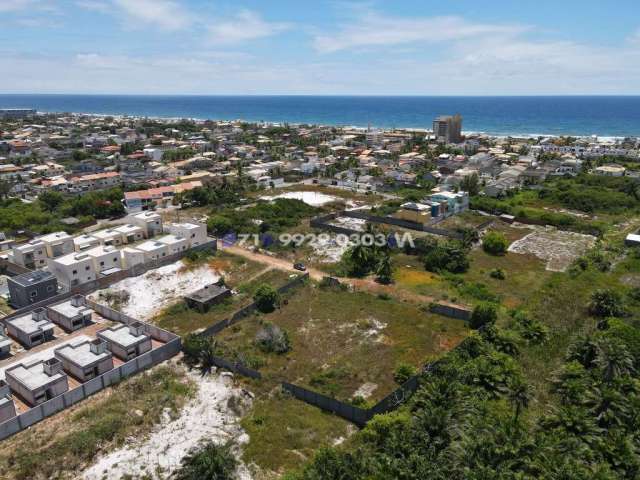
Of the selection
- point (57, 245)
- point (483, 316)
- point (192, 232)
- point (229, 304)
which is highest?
point (192, 232)

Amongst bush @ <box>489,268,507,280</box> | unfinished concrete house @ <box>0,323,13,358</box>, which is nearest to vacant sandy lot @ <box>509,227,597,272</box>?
bush @ <box>489,268,507,280</box>

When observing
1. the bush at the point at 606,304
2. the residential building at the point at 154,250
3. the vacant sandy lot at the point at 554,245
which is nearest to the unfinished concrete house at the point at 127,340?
the residential building at the point at 154,250

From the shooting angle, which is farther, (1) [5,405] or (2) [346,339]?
(2) [346,339]

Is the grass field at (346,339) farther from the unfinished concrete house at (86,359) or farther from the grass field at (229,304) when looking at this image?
the unfinished concrete house at (86,359)

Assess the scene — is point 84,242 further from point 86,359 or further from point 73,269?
point 86,359

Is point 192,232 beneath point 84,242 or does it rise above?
above

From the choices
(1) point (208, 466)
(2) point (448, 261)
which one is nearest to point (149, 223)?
(2) point (448, 261)
